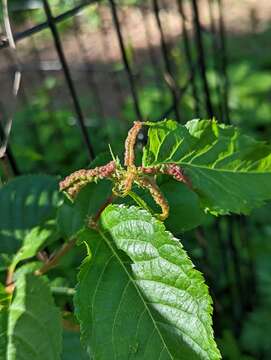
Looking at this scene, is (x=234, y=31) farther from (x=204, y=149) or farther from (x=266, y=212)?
(x=204, y=149)

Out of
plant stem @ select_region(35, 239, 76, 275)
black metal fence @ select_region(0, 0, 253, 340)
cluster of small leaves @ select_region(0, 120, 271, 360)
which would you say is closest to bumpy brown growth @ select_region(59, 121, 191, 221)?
cluster of small leaves @ select_region(0, 120, 271, 360)

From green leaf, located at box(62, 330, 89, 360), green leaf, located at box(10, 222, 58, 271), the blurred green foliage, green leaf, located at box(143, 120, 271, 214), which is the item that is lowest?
the blurred green foliage

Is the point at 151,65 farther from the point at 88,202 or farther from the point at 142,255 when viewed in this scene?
the point at 142,255

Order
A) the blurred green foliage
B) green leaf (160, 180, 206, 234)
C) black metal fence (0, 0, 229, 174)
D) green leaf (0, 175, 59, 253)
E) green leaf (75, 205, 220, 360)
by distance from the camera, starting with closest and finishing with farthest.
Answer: green leaf (75, 205, 220, 360), green leaf (160, 180, 206, 234), green leaf (0, 175, 59, 253), black metal fence (0, 0, 229, 174), the blurred green foliage

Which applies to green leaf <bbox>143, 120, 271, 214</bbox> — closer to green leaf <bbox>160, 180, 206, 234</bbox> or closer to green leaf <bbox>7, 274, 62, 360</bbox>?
green leaf <bbox>160, 180, 206, 234</bbox>

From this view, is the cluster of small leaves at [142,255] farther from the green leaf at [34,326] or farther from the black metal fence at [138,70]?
the black metal fence at [138,70]

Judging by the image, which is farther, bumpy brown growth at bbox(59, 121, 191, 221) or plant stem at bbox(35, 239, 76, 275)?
plant stem at bbox(35, 239, 76, 275)

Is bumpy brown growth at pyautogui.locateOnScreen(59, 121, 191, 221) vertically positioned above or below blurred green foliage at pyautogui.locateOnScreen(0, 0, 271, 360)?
above
